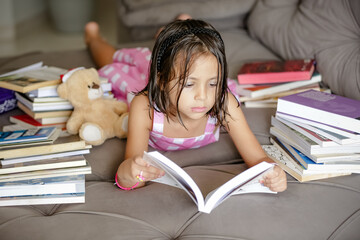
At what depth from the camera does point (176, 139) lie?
4.46ft

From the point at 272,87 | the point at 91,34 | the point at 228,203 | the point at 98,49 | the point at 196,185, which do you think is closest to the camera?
the point at 196,185

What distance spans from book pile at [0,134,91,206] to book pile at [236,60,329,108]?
0.73m

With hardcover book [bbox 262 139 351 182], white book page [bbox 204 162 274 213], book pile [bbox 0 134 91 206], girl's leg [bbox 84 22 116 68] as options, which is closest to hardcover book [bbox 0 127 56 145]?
book pile [bbox 0 134 91 206]

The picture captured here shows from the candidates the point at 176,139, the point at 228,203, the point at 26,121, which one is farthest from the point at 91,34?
the point at 228,203

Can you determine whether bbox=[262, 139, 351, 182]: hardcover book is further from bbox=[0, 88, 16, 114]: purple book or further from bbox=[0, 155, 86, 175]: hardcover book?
bbox=[0, 88, 16, 114]: purple book

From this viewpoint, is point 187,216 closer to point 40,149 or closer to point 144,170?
point 144,170

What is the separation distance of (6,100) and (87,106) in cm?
38

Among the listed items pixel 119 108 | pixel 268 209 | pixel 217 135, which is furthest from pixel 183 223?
pixel 119 108

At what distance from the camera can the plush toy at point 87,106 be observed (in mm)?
1439

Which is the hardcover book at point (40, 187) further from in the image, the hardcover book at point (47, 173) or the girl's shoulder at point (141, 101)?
the girl's shoulder at point (141, 101)

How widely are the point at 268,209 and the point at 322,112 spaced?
0.35 metres

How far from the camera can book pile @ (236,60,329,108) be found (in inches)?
65.5

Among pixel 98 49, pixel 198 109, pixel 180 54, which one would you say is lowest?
pixel 98 49

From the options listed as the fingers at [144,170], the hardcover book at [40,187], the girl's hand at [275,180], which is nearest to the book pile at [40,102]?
the hardcover book at [40,187]
